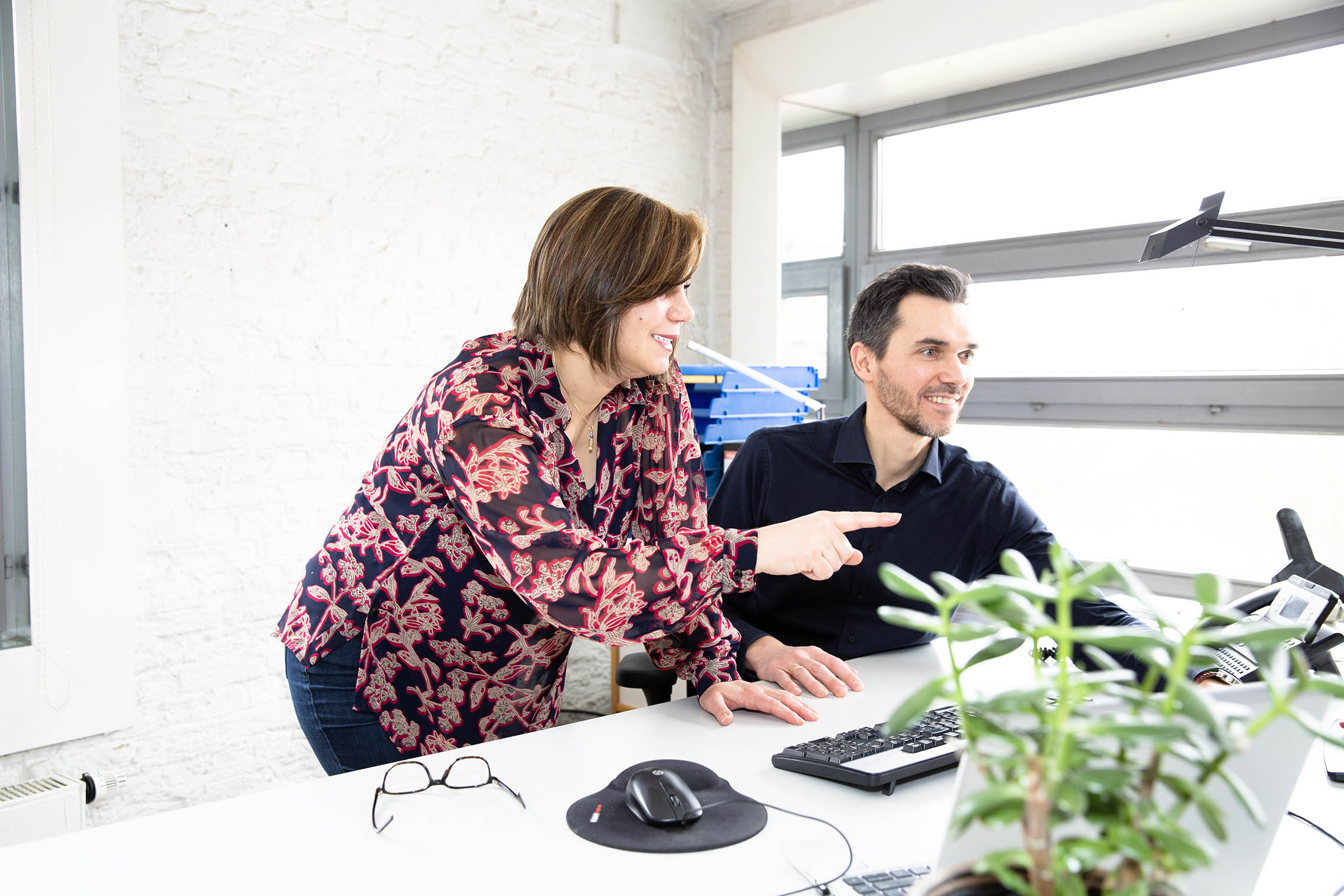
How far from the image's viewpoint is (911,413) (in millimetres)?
1983

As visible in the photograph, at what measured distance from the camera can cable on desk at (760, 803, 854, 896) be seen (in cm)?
91

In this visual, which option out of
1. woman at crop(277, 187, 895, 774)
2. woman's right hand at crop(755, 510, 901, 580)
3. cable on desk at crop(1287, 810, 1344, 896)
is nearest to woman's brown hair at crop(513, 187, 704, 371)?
woman at crop(277, 187, 895, 774)

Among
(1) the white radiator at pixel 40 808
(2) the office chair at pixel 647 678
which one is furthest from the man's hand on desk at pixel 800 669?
(1) the white radiator at pixel 40 808

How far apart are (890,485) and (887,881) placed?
1.17m

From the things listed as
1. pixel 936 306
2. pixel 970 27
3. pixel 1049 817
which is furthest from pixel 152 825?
Answer: pixel 970 27

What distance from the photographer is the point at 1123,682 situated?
500mm

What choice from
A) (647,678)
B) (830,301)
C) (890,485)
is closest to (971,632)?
(647,678)

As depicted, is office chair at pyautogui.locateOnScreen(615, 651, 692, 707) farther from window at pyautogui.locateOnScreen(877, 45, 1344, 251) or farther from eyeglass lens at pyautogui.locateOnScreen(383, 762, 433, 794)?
window at pyautogui.locateOnScreen(877, 45, 1344, 251)

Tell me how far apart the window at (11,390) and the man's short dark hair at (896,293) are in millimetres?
1872

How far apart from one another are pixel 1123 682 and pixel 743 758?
810mm

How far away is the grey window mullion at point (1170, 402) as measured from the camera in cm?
254

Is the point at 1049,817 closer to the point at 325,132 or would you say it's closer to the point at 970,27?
the point at 325,132

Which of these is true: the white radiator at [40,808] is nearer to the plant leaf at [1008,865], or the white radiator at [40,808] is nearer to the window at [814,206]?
the plant leaf at [1008,865]

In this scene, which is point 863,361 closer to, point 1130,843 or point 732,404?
point 732,404
